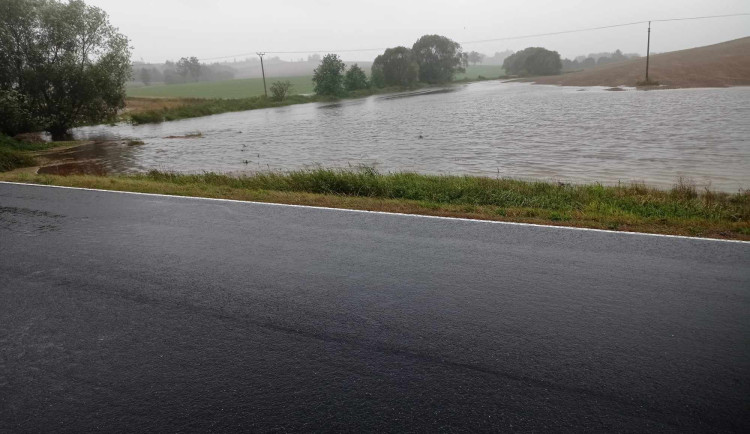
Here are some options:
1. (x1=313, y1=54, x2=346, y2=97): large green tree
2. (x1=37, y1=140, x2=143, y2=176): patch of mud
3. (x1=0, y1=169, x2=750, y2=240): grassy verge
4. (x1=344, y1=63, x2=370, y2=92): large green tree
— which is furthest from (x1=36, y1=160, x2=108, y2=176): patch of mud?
(x1=344, y1=63, x2=370, y2=92): large green tree

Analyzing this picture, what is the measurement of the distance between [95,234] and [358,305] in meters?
6.16

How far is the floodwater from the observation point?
20531 mm

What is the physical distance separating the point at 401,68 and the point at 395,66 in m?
1.45

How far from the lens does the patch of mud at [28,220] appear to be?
9844mm

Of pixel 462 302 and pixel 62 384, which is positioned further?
pixel 462 302

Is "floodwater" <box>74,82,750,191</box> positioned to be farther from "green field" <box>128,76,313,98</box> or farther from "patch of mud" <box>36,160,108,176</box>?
"green field" <box>128,76,313,98</box>

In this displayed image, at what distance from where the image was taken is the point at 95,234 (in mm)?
9320

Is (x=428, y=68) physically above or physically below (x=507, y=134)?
above

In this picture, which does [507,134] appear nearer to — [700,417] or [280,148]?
[280,148]

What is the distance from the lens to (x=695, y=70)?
71.5 metres

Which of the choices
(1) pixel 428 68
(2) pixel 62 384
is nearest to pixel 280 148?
(2) pixel 62 384

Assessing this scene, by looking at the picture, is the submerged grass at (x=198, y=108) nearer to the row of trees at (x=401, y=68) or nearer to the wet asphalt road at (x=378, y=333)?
the row of trees at (x=401, y=68)

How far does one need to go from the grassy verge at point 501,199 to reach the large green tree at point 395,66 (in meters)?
99.8

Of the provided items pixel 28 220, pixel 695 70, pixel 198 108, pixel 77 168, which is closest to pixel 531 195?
pixel 28 220
